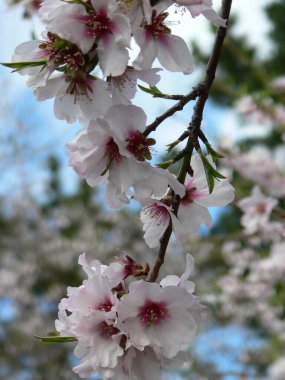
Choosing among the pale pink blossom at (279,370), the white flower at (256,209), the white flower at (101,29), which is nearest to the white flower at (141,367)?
the white flower at (101,29)

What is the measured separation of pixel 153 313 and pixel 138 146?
0.34 metres

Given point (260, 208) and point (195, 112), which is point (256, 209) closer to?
point (260, 208)

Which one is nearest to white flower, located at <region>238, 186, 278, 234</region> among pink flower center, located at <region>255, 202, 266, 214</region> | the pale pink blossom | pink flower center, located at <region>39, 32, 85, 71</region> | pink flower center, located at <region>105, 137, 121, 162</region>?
pink flower center, located at <region>255, 202, 266, 214</region>

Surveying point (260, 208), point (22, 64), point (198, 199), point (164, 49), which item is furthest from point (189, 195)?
point (260, 208)

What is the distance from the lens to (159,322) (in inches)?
41.7

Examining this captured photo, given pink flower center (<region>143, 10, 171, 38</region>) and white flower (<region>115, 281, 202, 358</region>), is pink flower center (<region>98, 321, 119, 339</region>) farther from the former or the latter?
pink flower center (<region>143, 10, 171, 38</region>)

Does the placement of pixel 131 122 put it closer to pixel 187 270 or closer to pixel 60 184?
pixel 187 270

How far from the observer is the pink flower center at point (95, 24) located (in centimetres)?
90

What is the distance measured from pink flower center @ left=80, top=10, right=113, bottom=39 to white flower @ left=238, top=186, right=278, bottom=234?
2249 mm

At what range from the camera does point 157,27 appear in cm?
97

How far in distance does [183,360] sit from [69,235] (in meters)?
12.7

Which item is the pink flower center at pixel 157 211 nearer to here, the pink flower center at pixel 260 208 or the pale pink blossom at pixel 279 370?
the pink flower center at pixel 260 208

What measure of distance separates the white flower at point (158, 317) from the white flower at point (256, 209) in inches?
79.9

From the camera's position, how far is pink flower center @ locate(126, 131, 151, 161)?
39.0 inches
